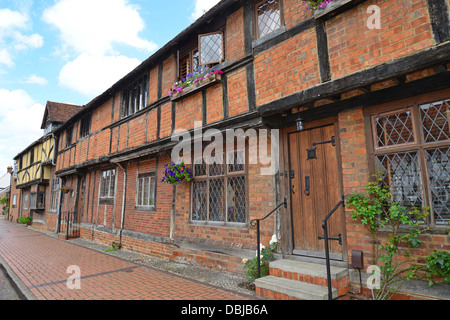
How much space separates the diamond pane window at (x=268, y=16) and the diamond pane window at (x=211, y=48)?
106 cm

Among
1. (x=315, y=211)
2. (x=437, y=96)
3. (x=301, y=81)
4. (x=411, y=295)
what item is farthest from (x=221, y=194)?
(x=437, y=96)

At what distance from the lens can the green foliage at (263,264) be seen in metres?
4.73

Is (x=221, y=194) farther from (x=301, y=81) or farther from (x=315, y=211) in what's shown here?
(x=301, y=81)

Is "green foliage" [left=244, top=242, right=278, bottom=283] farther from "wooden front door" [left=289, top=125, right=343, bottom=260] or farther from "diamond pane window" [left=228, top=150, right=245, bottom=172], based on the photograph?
"diamond pane window" [left=228, top=150, right=245, bottom=172]

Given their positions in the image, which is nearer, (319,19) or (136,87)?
(319,19)

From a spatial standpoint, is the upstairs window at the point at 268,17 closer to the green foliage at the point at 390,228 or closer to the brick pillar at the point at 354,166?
the brick pillar at the point at 354,166

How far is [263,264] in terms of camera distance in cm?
475

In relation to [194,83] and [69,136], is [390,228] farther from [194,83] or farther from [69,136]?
[69,136]

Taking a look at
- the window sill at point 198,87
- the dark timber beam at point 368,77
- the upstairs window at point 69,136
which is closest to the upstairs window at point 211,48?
the window sill at point 198,87

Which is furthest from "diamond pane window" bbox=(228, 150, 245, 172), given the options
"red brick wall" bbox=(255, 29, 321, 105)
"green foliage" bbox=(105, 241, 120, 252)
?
"green foliage" bbox=(105, 241, 120, 252)

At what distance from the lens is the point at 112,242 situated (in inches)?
386

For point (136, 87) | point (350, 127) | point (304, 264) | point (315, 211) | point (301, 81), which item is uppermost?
point (136, 87)

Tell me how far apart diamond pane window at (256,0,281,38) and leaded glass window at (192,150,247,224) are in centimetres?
248
